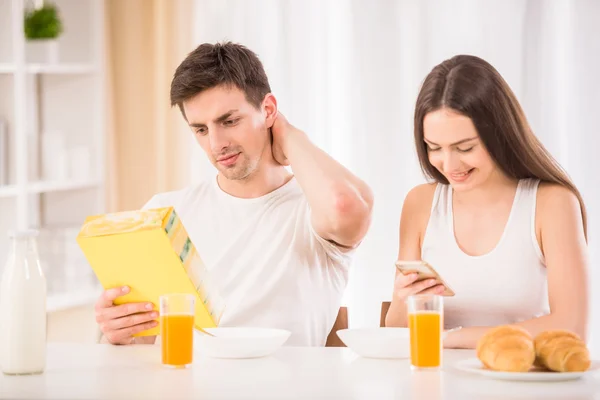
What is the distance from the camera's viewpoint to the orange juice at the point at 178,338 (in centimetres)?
163

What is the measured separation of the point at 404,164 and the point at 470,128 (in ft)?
4.28

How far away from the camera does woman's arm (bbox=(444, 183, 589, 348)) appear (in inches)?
81.1

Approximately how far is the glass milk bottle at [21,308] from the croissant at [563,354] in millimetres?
Result: 901

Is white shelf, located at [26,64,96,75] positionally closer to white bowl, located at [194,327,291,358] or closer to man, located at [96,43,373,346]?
man, located at [96,43,373,346]

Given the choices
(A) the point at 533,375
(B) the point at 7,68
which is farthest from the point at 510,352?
(B) the point at 7,68

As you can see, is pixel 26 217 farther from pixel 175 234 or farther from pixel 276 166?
pixel 175 234

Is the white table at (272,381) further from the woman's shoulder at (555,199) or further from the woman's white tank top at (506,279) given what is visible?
the woman's shoulder at (555,199)

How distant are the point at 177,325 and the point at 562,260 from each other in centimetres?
101

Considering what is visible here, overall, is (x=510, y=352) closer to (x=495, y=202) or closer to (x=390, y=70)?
(x=495, y=202)

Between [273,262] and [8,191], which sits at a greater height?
[8,191]

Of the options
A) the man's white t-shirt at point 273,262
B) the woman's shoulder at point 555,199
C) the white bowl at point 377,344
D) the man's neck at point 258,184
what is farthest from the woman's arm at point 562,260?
the man's neck at point 258,184

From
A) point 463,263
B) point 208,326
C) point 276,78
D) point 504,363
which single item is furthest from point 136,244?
point 276,78

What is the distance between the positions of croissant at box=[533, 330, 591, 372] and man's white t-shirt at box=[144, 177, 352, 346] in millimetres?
859

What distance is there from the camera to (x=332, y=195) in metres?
2.16
